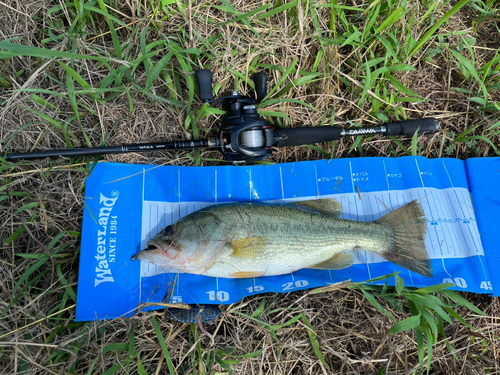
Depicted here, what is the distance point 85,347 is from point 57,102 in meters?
2.20

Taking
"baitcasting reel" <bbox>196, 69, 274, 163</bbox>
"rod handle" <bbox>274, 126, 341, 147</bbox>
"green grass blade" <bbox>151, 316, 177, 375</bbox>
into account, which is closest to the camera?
"green grass blade" <bbox>151, 316, 177, 375</bbox>

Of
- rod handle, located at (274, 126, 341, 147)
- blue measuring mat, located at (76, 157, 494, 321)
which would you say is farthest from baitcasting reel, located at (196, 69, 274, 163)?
blue measuring mat, located at (76, 157, 494, 321)

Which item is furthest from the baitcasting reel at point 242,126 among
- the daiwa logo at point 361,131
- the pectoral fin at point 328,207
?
the daiwa logo at point 361,131

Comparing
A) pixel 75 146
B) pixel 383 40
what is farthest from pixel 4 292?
pixel 383 40

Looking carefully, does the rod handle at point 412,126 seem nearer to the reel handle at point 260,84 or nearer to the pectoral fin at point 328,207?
the pectoral fin at point 328,207

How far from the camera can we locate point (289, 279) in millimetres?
2740

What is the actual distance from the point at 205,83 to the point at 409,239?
2292mm

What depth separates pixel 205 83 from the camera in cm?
254

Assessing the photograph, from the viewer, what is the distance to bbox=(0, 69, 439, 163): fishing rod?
2576 millimetres

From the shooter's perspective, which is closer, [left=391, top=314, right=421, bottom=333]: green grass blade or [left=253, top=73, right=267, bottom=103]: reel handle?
[left=391, top=314, right=421, bottom=333]: green grass blade

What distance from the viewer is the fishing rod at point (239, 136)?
2.58 meters

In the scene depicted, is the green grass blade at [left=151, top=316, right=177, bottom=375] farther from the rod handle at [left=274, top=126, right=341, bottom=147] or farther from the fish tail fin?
the fish tail fin

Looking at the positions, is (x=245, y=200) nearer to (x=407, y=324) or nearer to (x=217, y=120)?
(x=217, y=120)

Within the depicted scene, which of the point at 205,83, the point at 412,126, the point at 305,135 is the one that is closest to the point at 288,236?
the point at 305,135
